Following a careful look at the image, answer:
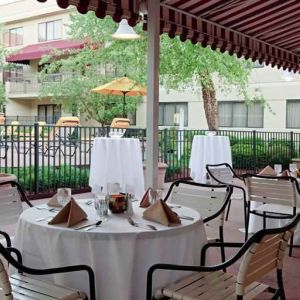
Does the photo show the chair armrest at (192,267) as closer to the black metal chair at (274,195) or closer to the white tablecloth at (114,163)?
the black metal chair at (274,195)

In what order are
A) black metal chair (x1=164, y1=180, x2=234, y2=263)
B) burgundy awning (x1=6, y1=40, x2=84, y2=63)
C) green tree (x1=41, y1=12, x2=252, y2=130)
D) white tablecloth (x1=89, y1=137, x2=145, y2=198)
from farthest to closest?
burgundy awning (x1=6, y1=40, x2=84, y2=63), green tree (x1=41, y1=12, x2=252, y2=130), white tablecloth (x1=89, y1=137, x2=145, y2=198), black metal chair (x1=164, y1=180, x2=234, y2=263)

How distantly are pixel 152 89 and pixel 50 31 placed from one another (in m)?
22.7

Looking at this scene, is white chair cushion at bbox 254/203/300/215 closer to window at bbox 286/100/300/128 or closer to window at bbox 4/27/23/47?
window at bbox 286/100/300/128

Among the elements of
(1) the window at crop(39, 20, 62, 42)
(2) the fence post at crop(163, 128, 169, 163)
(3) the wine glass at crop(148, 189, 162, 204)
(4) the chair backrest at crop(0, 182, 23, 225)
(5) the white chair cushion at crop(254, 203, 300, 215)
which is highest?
(1) the window at crop(39, 20, 62, 42)

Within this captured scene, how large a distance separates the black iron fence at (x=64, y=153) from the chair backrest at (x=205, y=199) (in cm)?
233

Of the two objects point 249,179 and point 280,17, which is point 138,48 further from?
point 249,179

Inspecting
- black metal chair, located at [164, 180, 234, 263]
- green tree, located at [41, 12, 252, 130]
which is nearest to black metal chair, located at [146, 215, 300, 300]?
black metal chair, located at [164, 180, 234, 263]

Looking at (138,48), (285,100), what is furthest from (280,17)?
(285,100)

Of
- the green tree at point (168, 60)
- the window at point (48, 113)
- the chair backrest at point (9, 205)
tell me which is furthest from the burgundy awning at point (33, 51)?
the chair backrest at point (9, 205)

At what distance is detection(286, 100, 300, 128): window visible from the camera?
1798 centimetres

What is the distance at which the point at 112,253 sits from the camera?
8.41 feet

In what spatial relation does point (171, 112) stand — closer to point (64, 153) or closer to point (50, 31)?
point (50, 31)

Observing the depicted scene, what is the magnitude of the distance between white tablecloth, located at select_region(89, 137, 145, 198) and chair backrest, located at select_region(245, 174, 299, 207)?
8.90ft

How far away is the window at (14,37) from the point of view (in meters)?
28.1
